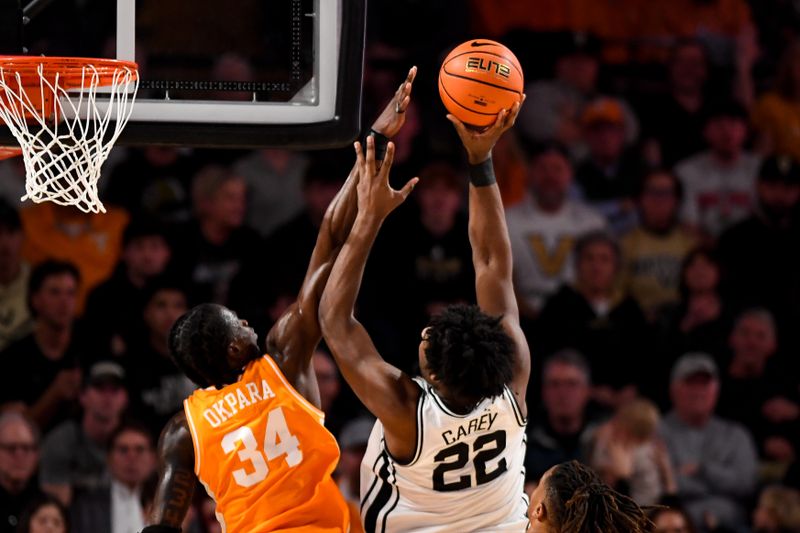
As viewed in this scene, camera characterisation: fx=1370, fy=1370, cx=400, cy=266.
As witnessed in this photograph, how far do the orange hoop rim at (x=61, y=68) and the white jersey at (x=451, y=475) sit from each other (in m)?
1.50

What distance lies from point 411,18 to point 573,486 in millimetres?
5375

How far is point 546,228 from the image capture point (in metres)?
8.58

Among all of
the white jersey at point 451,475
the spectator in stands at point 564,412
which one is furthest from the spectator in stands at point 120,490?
the white jersey at point 451,475

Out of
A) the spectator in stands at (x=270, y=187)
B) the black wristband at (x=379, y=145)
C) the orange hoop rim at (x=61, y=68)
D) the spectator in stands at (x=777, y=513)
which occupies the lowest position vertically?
the spectator in stands at (x=777, y=513)

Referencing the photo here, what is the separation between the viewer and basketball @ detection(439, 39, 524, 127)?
4801mm

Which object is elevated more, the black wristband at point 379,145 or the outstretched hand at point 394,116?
the outstretched hand at point 394,116

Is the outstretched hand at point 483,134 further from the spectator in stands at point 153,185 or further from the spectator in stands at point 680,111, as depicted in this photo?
the spectator in stands at point 680,111

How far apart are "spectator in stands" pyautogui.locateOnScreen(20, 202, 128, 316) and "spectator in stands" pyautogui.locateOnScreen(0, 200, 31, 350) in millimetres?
164

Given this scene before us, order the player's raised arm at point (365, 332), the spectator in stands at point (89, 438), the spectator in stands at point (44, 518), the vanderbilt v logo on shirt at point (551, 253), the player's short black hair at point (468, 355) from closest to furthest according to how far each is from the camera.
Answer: the player's short black hair at point (468, 355) < the player's raised arm at point (365, 332) < the spectator in stands at point (44, 518) < the spectator in stands at point (89, 438) < the vanderbilt v logo on shirt at point (551, 253)

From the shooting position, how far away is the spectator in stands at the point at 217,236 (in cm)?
793

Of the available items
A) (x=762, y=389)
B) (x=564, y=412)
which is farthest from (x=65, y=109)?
(x=762, y=389)

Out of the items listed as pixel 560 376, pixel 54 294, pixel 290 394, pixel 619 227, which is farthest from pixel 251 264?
pixel 290 394

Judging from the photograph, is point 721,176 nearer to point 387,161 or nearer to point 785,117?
point 785,117

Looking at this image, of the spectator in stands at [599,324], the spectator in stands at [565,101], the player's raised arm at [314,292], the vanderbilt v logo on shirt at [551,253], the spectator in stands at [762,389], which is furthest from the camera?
the spectator in stands at [565,101]
